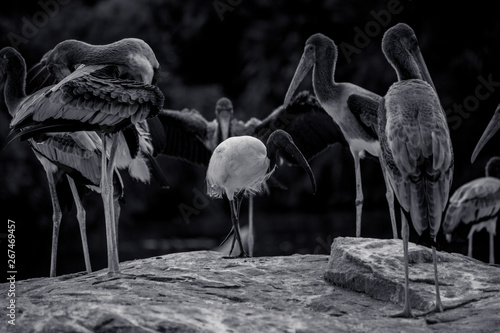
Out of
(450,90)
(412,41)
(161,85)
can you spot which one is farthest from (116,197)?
(161,85)

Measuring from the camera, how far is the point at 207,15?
20.8 m

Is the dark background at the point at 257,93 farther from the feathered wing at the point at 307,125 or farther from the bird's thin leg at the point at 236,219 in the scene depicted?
the bird's thin leg at the point at 236,219

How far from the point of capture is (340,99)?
25.7ft

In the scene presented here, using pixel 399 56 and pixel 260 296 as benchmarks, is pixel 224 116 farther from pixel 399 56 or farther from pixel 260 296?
pixel 260 296

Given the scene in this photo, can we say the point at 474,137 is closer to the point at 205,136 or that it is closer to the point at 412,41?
the point at 205,136

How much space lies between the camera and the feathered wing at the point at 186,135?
978 cm

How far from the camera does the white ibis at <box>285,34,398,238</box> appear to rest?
7.64 metres

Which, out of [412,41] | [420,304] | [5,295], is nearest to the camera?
[420,304]

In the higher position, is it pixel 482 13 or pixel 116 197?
pixel 482 13

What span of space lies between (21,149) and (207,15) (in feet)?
25.6

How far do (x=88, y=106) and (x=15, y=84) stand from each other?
8.45 ft

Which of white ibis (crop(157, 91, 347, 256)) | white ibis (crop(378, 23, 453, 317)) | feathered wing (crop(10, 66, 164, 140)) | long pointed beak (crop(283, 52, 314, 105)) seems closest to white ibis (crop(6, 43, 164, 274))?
feathered wing (crop(10, 66, 164, 140))
